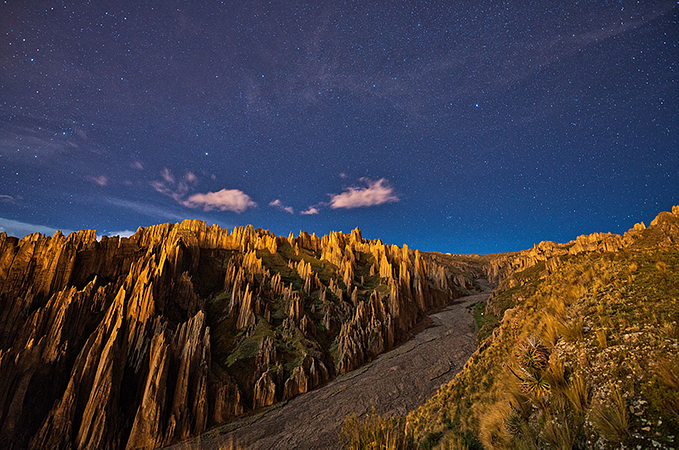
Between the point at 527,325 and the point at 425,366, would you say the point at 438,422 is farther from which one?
the point at 425,366

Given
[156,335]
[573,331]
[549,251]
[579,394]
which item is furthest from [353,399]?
[549,251]

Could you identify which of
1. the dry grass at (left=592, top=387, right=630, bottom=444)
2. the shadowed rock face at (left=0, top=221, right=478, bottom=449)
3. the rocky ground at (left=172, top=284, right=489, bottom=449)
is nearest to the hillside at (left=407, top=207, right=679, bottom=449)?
the dry grass at (left=592, top=387, right=630, bottom=444)

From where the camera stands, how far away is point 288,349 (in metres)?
36.1

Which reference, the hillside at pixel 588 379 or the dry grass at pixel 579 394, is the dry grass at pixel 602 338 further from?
the dry grass at pixel 579 394

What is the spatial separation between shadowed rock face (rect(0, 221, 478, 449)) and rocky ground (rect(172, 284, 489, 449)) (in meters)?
2.51

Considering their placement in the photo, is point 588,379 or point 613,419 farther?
point 588,379

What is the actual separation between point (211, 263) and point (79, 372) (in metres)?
26.2

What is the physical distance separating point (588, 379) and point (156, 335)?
36.8 metres

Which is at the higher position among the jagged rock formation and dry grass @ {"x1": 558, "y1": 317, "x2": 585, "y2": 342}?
the jagged rock formation

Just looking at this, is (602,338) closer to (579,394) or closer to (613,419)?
(579,394)

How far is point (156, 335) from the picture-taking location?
94.9 ft

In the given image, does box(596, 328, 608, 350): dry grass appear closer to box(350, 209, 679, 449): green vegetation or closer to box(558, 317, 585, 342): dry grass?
box(350, 209, 679, 449): green vegetation

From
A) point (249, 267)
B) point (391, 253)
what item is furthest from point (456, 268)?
point (249, 267)

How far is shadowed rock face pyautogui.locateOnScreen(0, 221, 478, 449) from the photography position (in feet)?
78.4
